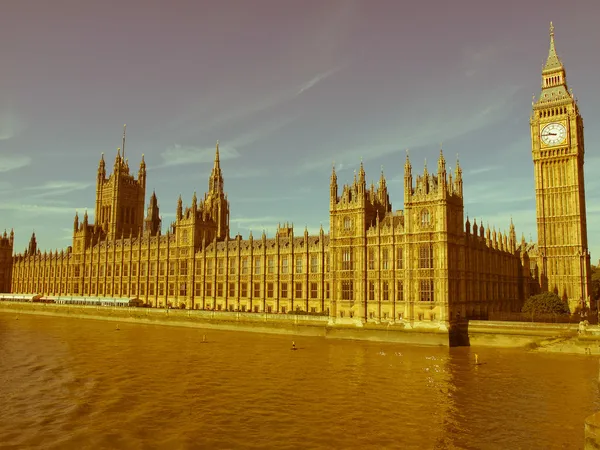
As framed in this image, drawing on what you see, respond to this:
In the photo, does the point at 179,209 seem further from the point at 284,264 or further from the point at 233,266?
the point at 284,264

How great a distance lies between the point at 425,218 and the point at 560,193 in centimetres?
5255

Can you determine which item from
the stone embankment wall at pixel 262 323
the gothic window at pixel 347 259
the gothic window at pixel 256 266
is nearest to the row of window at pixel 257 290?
the gothic window at pixel 347 259

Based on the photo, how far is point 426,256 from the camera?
67.4 m

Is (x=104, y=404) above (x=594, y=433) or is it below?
below

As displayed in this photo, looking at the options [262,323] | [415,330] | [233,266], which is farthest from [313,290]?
[415,330]

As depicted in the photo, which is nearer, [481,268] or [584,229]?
[481,268]

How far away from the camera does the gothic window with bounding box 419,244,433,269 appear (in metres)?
67.0

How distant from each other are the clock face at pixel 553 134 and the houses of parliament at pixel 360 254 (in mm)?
216

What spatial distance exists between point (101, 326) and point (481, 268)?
236 ft

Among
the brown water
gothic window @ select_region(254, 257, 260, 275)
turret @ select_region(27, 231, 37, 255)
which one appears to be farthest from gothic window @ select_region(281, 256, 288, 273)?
turret @ select_region(27, 231, 37, 255)

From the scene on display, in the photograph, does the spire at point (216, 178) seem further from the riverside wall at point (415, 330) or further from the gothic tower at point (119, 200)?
the riverside wall at point (415, 330)

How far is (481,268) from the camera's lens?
78.0m

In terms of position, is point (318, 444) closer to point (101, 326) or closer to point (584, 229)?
point (101, 326)

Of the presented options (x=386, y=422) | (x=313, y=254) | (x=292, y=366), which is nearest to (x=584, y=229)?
(x=313, y=254)
